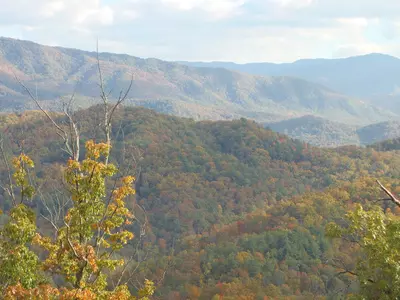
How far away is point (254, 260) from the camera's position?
79250 millimetres

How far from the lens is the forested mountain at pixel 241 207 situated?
234ft

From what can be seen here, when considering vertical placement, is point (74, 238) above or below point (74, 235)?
below

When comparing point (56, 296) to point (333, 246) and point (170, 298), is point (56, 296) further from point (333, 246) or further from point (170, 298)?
point (333, 246)

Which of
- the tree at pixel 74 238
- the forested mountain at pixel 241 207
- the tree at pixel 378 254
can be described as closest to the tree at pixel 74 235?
the tree at pixel 74 238

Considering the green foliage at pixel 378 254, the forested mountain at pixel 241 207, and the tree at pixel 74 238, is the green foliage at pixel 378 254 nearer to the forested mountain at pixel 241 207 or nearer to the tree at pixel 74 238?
the forested mountain at pixel 241 207

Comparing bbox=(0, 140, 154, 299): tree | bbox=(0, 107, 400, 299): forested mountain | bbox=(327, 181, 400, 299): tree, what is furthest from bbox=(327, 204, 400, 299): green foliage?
bbox=(0, 140, 154, 299): tree

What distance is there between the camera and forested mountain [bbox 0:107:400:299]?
7144 centimetres

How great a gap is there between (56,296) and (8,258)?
6.04 feet

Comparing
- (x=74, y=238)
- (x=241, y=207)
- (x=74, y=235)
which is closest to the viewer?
(x=74, y=235)

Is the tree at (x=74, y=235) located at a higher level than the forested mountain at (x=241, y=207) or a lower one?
higher

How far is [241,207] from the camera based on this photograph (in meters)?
153

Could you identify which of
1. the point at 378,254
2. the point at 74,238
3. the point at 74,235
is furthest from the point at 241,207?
the point at 74,235

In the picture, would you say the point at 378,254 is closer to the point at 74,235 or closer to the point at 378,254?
the point at 378,254

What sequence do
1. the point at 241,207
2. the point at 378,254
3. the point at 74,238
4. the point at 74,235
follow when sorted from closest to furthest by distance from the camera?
the point at 74,235, the point at 74,238, the point at 378,254, the point at 241,207
